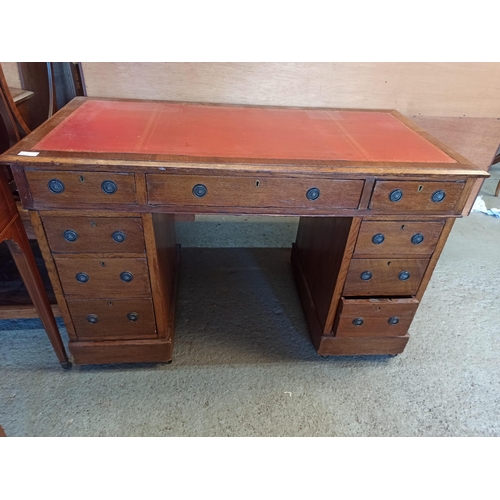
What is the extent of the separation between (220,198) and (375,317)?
72 centimetres

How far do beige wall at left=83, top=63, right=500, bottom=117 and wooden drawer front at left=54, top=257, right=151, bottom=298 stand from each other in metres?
0.82

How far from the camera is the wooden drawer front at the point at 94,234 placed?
1091 millimetres

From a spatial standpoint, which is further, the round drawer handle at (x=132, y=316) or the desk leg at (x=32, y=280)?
the round drawer handle at (x=132, y=316)

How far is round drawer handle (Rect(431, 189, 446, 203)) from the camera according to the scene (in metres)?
1.12

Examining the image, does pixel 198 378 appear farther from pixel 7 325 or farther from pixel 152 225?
pixel 7 325

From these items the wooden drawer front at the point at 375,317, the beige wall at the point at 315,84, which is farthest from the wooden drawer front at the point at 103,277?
the beige wall at the point at 315,84

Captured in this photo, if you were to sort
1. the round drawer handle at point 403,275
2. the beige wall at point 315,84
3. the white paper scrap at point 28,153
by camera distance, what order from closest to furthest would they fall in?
the white paper scrap at point 28,153 < the round drawer handle at point 403,275 < the beige wall at point 315,84

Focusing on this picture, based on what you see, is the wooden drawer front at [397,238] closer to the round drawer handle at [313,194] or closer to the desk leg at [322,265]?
the desk leg at [322,265]

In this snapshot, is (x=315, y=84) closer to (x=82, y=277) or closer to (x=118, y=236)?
(x=118, y=236)

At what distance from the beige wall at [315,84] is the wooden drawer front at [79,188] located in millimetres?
751

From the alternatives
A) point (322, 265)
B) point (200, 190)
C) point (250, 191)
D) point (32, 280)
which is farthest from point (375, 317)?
point (32, 280)

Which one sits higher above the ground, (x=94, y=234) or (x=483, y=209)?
(x=94, y=234)

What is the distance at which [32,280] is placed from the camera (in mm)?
1216

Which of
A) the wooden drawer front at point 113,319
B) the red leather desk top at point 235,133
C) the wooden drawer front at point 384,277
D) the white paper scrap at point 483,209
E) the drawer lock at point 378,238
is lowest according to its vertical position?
the white paper scrap at point 483,209
